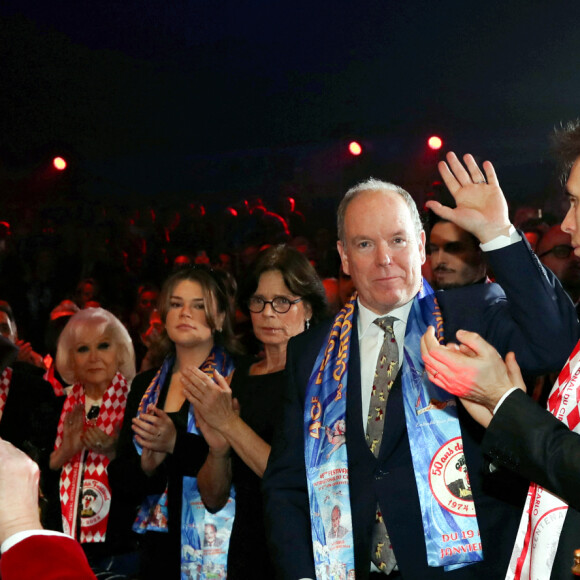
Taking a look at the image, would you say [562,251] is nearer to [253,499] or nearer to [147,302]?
[253,499]

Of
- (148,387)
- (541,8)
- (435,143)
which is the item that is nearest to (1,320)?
(148,387)

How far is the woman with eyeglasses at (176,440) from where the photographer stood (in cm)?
308

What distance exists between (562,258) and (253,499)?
87.4 inches

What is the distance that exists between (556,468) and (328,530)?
2.75 ft

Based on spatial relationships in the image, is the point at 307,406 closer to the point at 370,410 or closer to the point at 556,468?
the point at 370,410

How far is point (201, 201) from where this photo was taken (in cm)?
1148

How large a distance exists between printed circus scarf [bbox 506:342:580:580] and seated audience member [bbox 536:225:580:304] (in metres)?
2.30

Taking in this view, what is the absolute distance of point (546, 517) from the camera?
1716 mm

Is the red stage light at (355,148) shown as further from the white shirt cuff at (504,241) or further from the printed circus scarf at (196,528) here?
the white shirt cuff at (504,241)

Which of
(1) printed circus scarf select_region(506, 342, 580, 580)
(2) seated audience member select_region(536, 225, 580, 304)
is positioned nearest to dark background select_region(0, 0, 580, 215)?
(2) seated audience member select_region(536, 225, 580, 304)

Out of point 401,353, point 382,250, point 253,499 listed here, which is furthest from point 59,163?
point 401,353

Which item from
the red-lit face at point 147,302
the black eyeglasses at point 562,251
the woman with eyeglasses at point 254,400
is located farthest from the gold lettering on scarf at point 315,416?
the red-lit face at point 147,302

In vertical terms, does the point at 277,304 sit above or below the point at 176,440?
above

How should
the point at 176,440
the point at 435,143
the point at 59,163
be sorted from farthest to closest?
the point at 59,163 < the point at 435,143 < the point at 176,440
